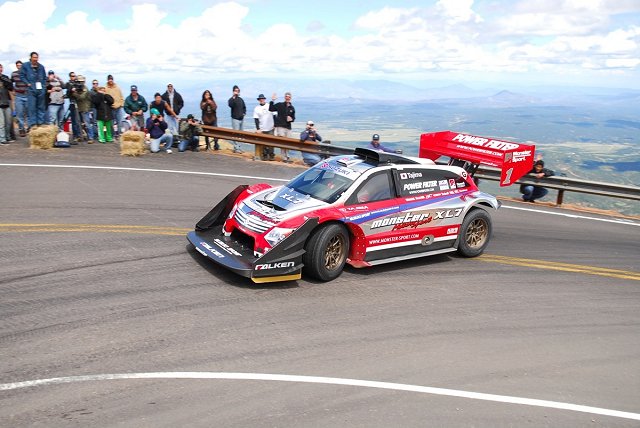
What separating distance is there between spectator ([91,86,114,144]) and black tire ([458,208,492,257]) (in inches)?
487

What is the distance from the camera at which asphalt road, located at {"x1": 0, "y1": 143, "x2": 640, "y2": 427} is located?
5.82m

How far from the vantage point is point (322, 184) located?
32.6 feet

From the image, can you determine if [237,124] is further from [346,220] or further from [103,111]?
[346,220]

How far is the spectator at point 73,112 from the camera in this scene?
1820 cm

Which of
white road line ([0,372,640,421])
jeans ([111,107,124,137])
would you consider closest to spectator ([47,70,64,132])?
jeans ([111,107,124,137])

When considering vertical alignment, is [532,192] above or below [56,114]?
below

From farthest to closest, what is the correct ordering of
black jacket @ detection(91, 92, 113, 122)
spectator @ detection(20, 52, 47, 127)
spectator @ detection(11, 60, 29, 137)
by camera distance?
black jacket @ detection(91, 92, 113, 122)
spectator @ detection(11, 60, 29, 137)
spectator @ detection(20, 52, 47, 127)

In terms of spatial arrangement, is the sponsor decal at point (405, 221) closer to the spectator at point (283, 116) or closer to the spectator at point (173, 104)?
the spectator at point (283, 116)

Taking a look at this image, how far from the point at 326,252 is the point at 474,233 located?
330 centimetres

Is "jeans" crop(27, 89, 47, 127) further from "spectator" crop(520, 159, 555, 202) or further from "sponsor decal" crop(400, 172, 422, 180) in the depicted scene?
"spectator" crop(520, 159, 555, 202)

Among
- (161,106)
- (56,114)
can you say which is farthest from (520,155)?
(56,114)

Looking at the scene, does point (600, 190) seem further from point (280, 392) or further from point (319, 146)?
point (280, 392)

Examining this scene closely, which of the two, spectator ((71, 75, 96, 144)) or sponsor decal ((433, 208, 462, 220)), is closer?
sponsor decal ((433, 208, 462, 220))

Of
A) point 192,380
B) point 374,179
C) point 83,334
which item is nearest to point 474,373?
point 192,380
